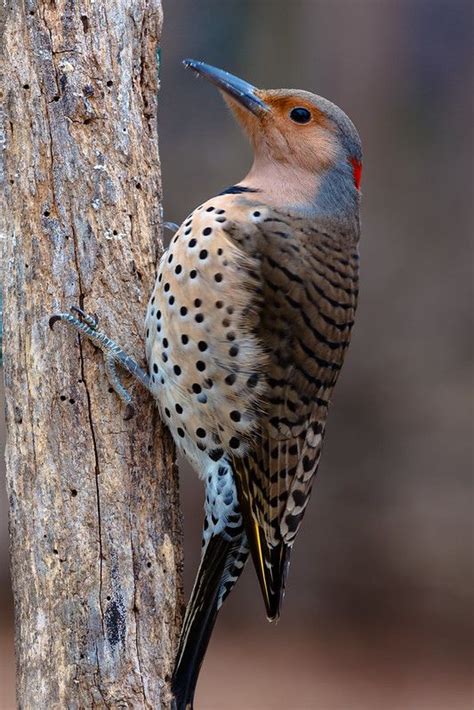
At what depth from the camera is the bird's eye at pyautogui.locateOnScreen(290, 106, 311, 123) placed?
329 cm

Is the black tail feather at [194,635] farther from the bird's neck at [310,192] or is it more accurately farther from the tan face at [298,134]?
the tan face at [298,134]

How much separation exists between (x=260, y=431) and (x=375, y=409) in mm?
4071

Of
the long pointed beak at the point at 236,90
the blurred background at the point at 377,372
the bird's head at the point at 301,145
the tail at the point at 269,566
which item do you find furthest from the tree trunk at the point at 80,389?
the blurred background at the point at 377,372

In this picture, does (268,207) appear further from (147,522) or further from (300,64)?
(300,64)

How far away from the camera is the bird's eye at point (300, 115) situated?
3285 mm

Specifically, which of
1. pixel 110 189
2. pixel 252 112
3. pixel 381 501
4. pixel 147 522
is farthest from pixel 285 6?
pixel 147 522

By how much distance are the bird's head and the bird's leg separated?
0.69 meters

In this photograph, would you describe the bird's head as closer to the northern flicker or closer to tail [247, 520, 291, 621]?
the northern flicker

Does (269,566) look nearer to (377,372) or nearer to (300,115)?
(300,115)

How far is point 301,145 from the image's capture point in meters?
3.28

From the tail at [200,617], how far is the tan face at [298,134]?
1160 mm

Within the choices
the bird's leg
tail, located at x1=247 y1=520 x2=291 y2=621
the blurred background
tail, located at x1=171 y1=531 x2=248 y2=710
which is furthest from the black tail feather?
the blurred background

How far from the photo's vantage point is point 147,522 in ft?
9.58

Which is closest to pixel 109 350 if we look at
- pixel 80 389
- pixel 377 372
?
pixel 80 389
